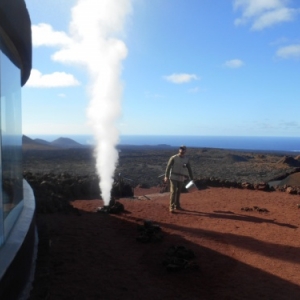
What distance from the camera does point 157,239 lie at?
24.5ft

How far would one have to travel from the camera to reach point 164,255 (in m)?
6.71

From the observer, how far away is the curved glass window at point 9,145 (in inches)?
177

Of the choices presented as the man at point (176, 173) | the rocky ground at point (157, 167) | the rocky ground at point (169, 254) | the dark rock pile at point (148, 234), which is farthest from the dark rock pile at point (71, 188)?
the dark rock pile at point (148, 234)

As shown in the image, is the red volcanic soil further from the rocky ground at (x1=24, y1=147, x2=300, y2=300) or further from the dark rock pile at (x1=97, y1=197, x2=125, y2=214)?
the dark rock pile at (x1=97, y1=197, x2=125, y2=214)

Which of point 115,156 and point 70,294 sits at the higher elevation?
point 115,156

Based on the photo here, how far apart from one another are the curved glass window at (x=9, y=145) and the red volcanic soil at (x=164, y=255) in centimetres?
91

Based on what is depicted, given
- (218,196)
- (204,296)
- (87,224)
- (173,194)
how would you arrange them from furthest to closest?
(218,196)
(173,194)
(87,224)
(204,296)

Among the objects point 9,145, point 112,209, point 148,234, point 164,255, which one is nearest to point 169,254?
point 164,255

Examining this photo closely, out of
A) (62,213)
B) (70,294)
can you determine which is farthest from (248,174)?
(70,294)

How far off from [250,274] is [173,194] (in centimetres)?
475

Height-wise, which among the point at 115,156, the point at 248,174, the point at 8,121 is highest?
the point at 8,121

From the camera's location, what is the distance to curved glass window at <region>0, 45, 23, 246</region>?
450 centimetres

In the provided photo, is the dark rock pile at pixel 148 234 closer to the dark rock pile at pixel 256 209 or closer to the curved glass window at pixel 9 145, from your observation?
the curved glass window at pixel 9 145

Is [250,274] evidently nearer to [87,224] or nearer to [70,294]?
[70,294]
